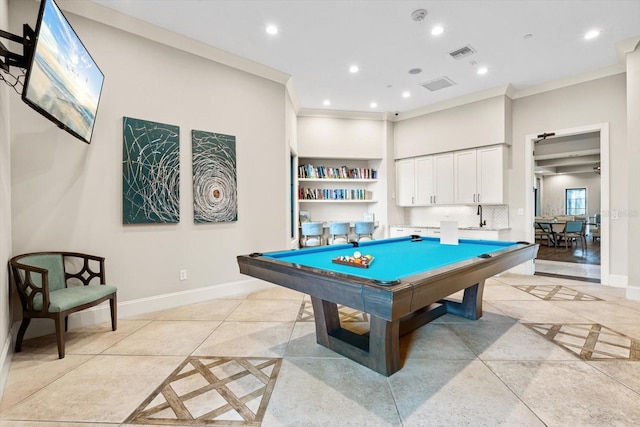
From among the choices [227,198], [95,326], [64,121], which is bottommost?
[95,326]

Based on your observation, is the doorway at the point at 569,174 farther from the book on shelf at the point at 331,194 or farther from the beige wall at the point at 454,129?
the book on shelf at the point at 331,194

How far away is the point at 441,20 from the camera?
130 inches

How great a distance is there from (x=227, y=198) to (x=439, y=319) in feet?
9.65

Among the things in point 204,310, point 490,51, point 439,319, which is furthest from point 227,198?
point 490,51

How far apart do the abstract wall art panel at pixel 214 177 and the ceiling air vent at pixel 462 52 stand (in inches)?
126

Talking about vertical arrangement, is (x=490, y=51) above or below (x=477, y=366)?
above

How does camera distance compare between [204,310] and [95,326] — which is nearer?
[95,326]

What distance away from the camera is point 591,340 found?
8.29 ft

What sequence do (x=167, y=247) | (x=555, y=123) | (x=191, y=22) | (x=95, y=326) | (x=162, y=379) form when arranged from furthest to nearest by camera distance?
(x=555, y=123), (x=167, y=247), (x=191, y=22), (x=95, y=326), (x=162, y=379)

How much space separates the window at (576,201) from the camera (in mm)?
12234

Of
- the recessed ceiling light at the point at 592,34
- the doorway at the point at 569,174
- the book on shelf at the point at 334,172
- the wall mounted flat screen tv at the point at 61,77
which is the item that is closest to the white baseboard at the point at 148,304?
the wall mounted flat screen tv at the point at 61,77

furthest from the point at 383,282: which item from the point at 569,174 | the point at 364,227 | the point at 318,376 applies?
the point at 569,174

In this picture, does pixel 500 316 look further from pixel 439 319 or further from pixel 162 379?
pixel 162 379

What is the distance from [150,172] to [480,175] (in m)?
5.32
